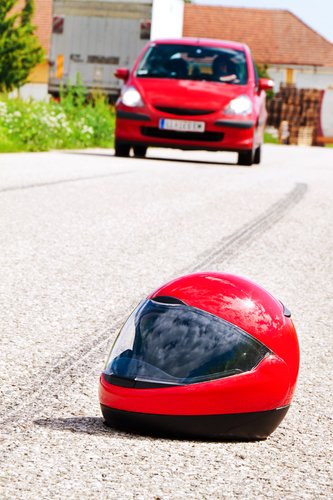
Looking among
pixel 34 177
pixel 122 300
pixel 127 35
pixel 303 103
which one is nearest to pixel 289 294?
pixel 122 300

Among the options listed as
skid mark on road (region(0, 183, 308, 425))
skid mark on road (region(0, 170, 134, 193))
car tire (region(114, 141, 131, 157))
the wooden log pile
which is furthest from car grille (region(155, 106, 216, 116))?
the wooden log pile

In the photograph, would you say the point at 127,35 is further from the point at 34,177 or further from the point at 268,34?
the point at 268,34

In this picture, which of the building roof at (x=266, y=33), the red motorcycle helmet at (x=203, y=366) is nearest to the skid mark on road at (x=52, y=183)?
the red motorcycle helmet at (x=203, y=366)

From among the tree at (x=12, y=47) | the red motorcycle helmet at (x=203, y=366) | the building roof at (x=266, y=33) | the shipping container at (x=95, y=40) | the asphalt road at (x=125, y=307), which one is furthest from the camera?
the building roof at (x=266, y=33)

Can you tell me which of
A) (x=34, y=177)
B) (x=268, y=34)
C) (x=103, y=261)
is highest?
(x=103, y=261)

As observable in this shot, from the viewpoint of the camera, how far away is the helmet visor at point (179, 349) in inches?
137

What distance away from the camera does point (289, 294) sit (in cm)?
639

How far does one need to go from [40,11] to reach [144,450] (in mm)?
73266

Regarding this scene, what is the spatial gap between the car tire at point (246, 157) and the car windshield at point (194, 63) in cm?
103

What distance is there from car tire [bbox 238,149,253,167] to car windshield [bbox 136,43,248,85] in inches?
40.6

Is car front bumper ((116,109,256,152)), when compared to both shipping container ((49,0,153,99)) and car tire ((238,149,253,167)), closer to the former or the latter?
car tire ((238,149,253,167))

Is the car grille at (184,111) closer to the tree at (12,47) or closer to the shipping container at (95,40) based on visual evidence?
the shipping container at (95,40)

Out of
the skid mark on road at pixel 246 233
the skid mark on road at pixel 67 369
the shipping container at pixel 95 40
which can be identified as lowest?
the shipping container at pixel 95 40

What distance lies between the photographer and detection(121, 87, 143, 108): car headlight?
1770 cm
